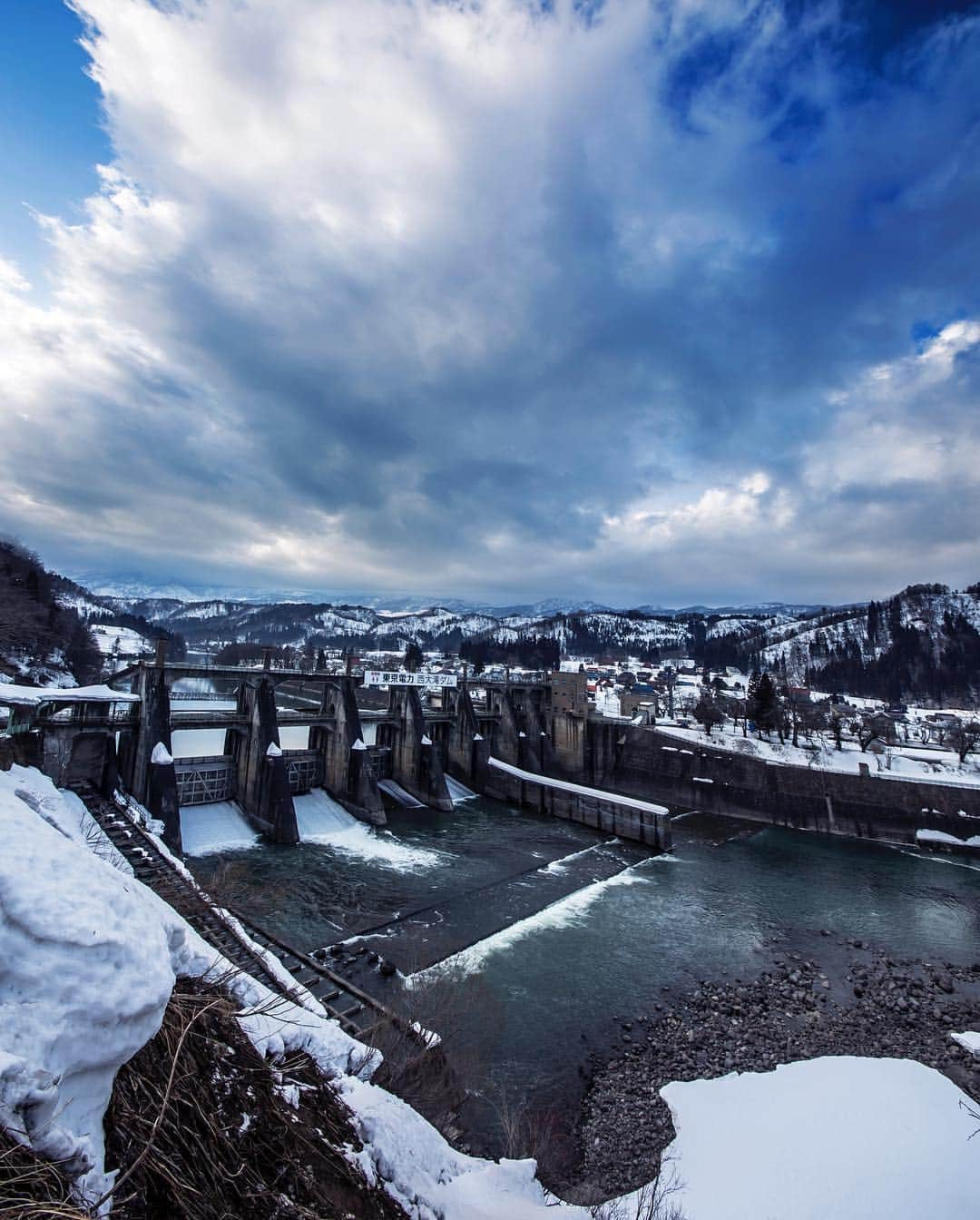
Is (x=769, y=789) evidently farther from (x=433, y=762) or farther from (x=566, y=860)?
(x=433, y=762)

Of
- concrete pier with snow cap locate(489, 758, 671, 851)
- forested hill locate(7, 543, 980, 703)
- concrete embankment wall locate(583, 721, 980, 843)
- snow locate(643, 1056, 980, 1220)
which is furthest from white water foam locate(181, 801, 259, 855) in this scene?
concrete embankment wall locate(583, 721, 980, 843)

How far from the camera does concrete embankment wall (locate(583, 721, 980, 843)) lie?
1395 inches

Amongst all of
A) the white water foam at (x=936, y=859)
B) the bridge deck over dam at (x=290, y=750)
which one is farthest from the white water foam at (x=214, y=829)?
the white water foam at (x=936, y=859)

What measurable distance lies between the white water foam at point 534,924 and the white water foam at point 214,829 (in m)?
13.6

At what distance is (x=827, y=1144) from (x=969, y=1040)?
810cm

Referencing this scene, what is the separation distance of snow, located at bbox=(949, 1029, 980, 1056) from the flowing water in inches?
195

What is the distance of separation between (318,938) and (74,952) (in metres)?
18.0

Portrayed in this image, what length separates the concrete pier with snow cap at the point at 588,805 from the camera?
31906mm

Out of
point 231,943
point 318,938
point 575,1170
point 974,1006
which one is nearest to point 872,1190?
point 575,1170

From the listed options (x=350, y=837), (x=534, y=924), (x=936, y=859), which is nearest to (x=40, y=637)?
(x=350, y=837)

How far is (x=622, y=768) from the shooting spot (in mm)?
46719

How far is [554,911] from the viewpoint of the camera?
2231 centimetres

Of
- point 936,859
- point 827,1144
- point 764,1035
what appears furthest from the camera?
point 936,859

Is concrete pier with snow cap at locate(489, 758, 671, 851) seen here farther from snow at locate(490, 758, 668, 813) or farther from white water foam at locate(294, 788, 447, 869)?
white water foam at locate(294, 788, 447, 869)
